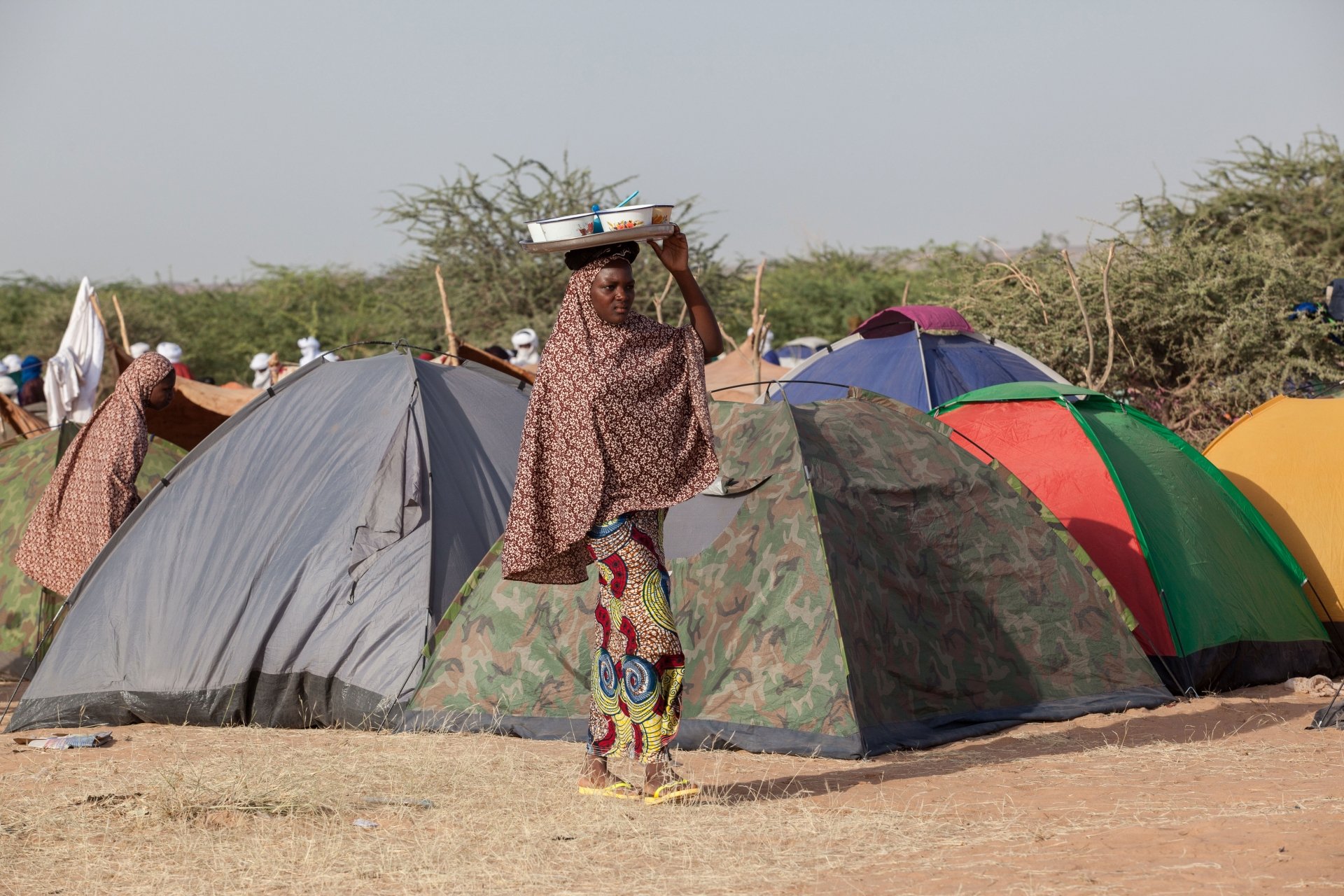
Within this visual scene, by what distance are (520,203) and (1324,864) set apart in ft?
70.1

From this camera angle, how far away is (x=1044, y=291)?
12.1m

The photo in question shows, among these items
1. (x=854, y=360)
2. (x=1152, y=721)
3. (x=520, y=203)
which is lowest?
(x=1152, y=721)

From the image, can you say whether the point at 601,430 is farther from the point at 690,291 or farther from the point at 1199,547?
the point at 1199,547

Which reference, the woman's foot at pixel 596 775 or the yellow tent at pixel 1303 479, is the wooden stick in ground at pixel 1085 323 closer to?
the yellow tent at pixel 1303 479

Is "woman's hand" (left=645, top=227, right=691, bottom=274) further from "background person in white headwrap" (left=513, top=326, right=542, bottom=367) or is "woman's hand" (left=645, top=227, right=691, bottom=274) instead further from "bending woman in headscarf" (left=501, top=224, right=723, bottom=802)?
"background person in white headwrap" (left=513, top=326, right=542, bottom=367)

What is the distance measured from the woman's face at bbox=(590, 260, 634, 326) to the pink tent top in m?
4.97

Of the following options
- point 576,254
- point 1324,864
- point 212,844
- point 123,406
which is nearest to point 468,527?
point 123,406

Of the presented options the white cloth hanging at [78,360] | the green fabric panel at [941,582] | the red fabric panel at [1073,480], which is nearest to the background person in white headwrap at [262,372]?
the white cloth hanging at [78,360]

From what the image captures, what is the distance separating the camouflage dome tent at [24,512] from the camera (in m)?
7.95

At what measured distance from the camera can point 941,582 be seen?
Answer: 6152mm

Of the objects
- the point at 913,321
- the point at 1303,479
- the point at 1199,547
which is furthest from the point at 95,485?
→ the point at 1303,479

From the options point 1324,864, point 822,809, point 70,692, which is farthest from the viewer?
point 70,692

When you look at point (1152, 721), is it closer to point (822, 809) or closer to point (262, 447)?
point (822, 809)

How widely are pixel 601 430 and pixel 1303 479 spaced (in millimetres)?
4782
